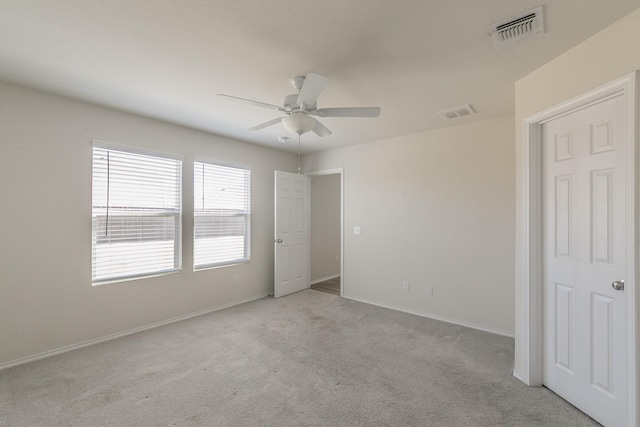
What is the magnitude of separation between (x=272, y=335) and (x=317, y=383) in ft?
3.42

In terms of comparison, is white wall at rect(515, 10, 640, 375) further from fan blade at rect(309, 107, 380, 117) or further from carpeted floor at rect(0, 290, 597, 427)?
fan blade at rect(309, 107, 380, 117)

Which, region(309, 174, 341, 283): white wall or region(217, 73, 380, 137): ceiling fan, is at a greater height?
region(217, 73, 380, 137): ceiling fan

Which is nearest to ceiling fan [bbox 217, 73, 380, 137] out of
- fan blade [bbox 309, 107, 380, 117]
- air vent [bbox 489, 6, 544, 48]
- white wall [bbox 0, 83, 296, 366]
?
fan blade [bbox 309, 107, 380, 117]

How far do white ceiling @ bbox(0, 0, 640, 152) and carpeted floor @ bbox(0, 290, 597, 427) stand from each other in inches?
97.3

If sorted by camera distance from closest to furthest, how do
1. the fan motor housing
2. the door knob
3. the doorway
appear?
1. the door knob
2. the fan motor housing
3. the doorway

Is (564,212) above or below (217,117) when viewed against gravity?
below

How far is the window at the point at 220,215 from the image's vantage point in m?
3.95

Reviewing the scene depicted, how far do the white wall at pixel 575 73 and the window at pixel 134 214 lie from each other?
148 inches

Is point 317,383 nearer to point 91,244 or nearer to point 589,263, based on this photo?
point 589,263

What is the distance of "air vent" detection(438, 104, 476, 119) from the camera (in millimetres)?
2996

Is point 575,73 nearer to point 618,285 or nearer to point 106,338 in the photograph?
point 618,285

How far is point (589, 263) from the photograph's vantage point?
193 cm

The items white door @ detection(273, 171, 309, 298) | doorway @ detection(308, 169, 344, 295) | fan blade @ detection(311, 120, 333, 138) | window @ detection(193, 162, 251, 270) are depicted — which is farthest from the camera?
doorway @ detection(308, 169, 344, 295)

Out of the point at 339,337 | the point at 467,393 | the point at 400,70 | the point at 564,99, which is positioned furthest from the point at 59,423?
the point at 564,99
